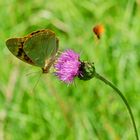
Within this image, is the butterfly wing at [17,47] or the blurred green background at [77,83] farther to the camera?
the blurred green background at [77,83]

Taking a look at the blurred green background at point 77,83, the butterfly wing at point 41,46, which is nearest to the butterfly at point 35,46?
the butterfly wing at point 41,46

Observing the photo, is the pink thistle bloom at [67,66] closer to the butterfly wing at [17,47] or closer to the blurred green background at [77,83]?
the butterfly wing at [17,47]

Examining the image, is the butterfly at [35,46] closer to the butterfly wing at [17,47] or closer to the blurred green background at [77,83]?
the butterfly wing at [17,47]

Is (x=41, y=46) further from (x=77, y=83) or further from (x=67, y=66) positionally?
(x=77, y=83)

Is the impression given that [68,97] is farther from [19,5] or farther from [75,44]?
[19,5]

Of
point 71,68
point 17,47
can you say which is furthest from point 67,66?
point 17,47

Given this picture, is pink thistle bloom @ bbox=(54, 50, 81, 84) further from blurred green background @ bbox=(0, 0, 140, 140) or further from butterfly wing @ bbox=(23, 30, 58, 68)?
blurred green background @ bbox=(0, 0, 140, 140)

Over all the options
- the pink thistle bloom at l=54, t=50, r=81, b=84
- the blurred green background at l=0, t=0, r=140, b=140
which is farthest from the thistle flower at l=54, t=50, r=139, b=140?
the blurred green background at l=0, t=0, r=140, b=140
